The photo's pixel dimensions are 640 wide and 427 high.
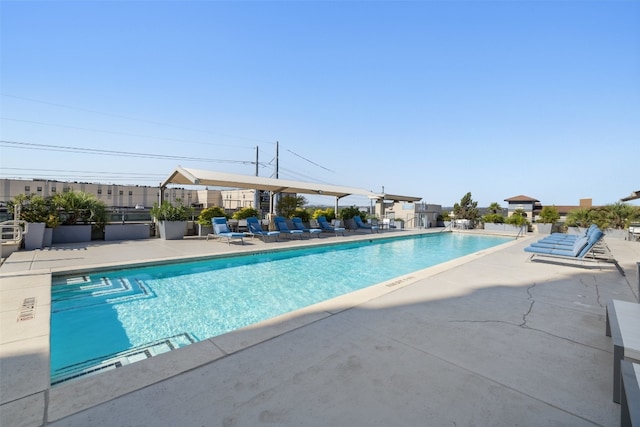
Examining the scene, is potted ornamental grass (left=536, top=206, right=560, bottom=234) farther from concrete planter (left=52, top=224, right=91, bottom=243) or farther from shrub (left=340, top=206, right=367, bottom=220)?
concrete planter (left=52, top=224, right=91, bottom=243)

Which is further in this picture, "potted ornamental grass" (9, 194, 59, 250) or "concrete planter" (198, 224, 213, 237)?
"concrete planter" (198, 224, 213, 237)

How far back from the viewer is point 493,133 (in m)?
15.7

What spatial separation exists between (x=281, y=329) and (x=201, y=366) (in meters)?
0.83

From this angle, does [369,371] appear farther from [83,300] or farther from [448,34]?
[448,34]

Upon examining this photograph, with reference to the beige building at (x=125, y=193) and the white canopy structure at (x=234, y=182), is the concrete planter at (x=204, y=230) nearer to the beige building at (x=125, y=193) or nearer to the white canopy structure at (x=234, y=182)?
the white canopy structure at (x=234, y=182)

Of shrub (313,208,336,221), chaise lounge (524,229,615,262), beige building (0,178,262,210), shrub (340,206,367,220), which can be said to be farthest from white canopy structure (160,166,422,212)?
beige building (0,178,262,210)

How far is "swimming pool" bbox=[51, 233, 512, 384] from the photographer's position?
3.16 m

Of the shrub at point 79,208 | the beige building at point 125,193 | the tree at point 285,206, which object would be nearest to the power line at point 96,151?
the beige building at point 125,193

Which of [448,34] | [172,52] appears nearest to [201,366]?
[448,34]

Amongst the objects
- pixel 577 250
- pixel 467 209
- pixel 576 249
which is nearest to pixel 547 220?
pixel 467 209

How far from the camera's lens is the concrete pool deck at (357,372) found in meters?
1.61

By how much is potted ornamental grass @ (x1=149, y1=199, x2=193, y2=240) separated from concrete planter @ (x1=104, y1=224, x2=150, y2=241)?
1.71ft

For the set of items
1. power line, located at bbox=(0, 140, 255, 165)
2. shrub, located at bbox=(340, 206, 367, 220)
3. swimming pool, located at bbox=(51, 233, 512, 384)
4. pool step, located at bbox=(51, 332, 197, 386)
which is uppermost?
Answer: power line, located at bbox=(0, 140, 255, 165)

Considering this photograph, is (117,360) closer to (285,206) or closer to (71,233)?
(71,233)
